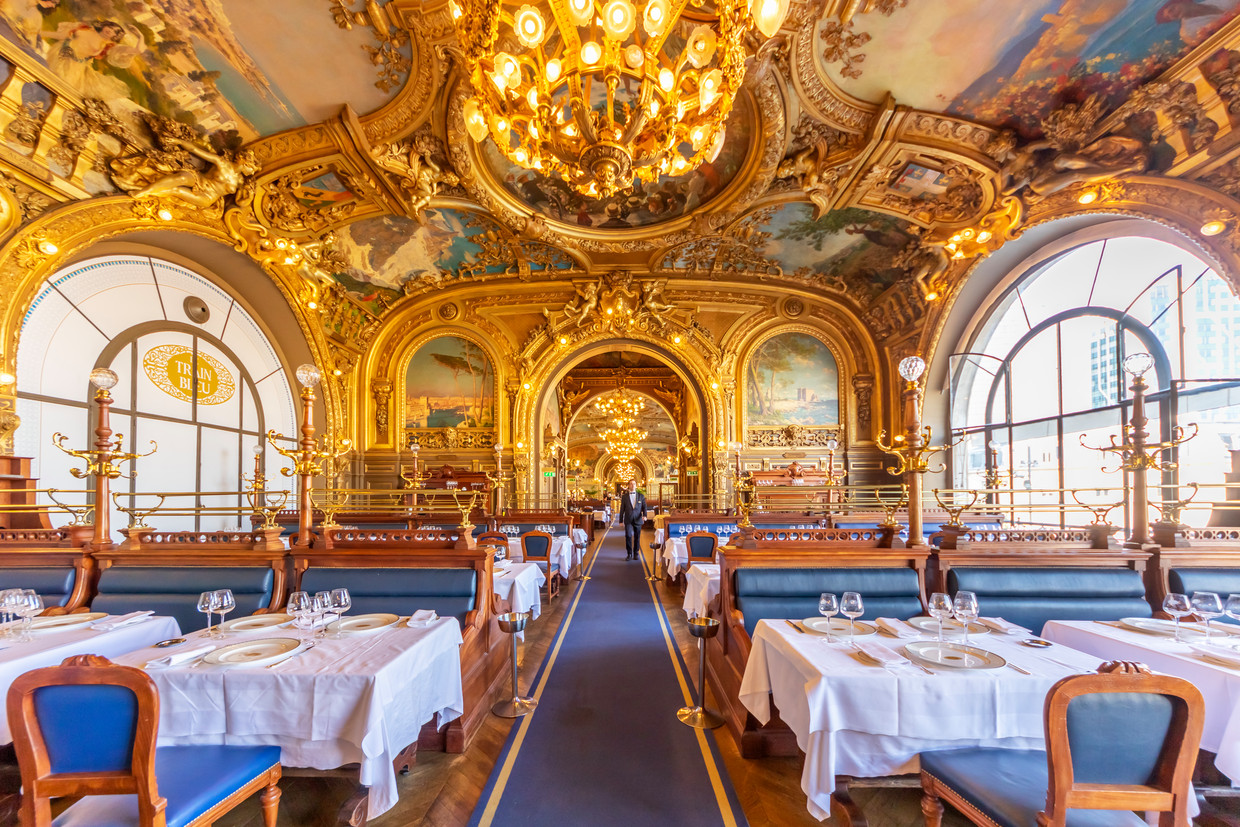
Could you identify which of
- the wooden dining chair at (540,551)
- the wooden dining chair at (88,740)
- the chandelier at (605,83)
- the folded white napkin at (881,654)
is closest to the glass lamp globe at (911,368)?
the folded white napkin at (881,654)

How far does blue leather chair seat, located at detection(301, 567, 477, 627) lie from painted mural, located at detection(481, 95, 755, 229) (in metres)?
8.57

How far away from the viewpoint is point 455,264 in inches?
558

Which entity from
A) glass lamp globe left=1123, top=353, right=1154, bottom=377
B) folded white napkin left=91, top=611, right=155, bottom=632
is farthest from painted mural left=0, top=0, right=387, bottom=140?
glass lamp globe left=1123, top=353, right=1154, bottom=377

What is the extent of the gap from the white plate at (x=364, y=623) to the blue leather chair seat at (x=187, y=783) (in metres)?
0.70

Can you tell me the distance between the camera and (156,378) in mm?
9875

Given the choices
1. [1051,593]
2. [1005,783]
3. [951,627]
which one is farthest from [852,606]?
[1051,593]

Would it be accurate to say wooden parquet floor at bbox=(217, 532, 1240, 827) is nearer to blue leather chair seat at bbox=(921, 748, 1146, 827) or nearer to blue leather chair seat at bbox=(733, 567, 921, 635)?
blue leather chair seat at bbox=(921, 748, 1146, 827)

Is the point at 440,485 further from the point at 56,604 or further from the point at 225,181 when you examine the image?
the point at 56,604

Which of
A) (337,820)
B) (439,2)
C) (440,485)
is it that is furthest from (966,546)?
(440,485)

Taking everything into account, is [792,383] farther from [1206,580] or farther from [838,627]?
[838,627]

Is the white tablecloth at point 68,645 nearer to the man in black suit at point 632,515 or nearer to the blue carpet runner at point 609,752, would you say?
the blue carpet runner at point 609,752

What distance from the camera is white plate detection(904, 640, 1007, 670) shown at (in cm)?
242

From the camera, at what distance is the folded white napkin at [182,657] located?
8.16 ft

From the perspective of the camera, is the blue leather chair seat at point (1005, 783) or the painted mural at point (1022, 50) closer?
the blue leather chair seat at point (1005, 783)
